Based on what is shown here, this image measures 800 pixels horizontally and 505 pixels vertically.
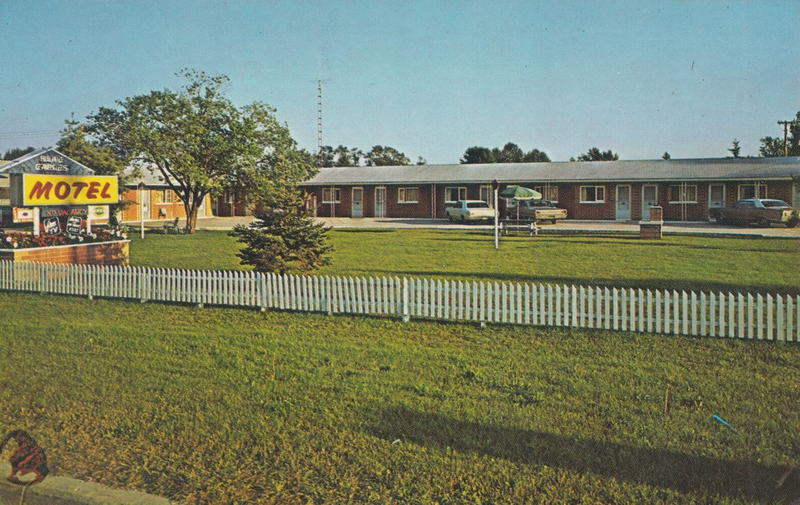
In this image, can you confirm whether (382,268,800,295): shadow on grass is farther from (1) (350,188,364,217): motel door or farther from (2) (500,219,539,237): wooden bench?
(1) (350,188,364,217): motel door

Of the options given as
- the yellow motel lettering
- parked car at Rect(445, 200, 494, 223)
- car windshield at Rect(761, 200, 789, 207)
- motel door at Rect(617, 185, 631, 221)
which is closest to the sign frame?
the yellow motel lettering

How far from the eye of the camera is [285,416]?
6141 mm

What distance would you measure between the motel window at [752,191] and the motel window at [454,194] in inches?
577

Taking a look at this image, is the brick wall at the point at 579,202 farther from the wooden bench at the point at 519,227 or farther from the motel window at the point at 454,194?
the wooden bench at the point at 519,227

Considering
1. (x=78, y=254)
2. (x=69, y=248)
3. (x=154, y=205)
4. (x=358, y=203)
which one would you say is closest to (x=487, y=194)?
(x=358, y=203)

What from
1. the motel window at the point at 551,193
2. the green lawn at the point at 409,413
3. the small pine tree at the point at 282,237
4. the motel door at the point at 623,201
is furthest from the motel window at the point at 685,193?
the green lawn at the point at 409,413

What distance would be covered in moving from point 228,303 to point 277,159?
9.69m

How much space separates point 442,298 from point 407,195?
103 ft

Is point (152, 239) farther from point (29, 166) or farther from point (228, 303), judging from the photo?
point (228, 303)

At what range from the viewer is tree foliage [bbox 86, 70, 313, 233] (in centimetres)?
1883

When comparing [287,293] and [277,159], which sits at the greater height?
[277,159]

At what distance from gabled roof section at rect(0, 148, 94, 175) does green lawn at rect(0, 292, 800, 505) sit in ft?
19.5

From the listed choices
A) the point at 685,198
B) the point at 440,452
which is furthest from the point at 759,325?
the point at 685,198

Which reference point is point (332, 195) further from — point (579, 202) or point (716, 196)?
point (716, 196)
